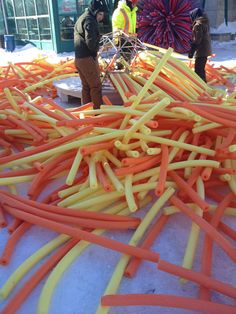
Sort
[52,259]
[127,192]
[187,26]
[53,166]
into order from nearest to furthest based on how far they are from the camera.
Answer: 1. [52,259]
2. [127,192]
3. [53,166]
4. [187,26]

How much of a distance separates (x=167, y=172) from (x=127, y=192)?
1.32ft

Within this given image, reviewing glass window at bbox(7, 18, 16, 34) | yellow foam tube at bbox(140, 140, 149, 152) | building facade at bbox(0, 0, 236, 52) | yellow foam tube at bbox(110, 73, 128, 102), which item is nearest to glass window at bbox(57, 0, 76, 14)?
building facade at bbox(0, 0, 236, 52)

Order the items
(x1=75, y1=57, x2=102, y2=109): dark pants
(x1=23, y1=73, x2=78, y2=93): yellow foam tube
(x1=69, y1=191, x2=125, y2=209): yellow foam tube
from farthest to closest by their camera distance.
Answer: (x1=23, y1=73, x2=78, y2=93): yellow foam tube → (x1=75, y1=57, x2=102, y2=109): dark pants → (x1=69, y1=191, x2=125, y2=209): yellow foam tube

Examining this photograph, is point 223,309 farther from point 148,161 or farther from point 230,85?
point 230,85

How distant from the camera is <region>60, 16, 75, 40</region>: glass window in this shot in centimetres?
1132

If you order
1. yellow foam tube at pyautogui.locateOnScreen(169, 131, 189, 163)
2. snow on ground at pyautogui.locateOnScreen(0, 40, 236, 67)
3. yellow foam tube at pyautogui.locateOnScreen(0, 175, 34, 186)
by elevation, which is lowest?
snow on ground at pyautogui.locateOnScreen(0, 40, 236, 67)

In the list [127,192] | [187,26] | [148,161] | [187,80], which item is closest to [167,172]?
[148,161]

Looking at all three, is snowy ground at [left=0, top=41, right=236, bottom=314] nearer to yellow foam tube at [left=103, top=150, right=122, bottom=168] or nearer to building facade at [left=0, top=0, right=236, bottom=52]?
yellow foam tube at [left=103, top=150, right=122, bottom=168]

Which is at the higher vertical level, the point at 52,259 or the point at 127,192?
the point at 127,192

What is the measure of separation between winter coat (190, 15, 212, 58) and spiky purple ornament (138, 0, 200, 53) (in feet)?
15.6

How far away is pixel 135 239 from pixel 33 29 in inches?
476

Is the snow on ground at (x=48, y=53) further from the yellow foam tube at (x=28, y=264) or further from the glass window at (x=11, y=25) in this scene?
the yellow foam tube at (x=28, y=264)

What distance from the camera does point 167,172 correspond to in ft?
8.36

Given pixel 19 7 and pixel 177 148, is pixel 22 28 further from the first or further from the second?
pixel 177 148
